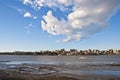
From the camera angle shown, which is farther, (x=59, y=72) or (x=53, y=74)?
(x=59, y=72)

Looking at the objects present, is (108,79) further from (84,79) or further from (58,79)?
(58,79)

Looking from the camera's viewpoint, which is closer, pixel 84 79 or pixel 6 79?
pixel 6 79

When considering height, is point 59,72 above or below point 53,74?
above

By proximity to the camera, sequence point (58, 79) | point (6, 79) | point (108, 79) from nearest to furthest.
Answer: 1. point (6, 79)
2. point (58, 79)
3. point (108, 79)

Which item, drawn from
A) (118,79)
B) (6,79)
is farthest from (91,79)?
(6,79)

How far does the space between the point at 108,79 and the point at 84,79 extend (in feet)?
12.4

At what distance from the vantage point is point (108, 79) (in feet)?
117

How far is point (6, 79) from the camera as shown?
28.4m

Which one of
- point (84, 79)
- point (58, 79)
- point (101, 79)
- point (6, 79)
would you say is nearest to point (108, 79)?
point (101, 79)

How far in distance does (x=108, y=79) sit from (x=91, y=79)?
9.17 feet

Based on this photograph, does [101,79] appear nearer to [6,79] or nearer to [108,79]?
[108,79]

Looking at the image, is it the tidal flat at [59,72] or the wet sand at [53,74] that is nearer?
the wet sand at [53,74]

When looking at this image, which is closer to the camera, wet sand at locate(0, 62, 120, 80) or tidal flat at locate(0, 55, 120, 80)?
wet sand at locate(0, 62, 120, 80)

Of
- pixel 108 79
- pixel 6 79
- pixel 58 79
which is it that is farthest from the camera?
pixel 108 79
